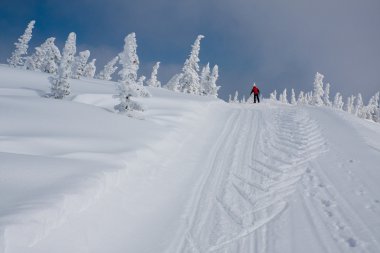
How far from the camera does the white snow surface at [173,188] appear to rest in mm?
6148

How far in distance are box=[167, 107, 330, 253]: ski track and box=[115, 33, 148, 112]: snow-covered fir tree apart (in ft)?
15.9

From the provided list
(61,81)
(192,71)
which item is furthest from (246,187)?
(192,71)

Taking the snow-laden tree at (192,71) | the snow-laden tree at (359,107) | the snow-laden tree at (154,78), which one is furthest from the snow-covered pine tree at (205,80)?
the snow-laden tree at (359,107)

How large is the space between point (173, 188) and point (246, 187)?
1.94 m

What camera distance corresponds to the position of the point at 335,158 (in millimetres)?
12133

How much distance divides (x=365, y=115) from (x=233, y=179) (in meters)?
129

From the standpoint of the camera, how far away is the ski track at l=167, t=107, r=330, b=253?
6.55 m

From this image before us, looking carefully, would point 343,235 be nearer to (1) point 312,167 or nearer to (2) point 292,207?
(2) point 292,207

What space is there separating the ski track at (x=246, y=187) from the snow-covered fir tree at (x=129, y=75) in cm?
485

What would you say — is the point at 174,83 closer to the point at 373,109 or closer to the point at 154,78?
the point at 154,78

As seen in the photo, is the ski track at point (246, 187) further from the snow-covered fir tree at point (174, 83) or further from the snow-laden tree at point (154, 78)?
the snow-laden tree at point (154, 78)

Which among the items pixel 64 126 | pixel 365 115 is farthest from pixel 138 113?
pixel 365 115

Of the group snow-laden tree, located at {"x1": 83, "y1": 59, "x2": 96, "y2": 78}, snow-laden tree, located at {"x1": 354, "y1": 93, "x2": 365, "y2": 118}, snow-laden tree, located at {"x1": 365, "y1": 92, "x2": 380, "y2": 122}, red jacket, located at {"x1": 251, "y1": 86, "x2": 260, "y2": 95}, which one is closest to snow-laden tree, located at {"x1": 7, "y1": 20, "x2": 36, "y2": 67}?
snow-laden tree, located at {"x1": 83, "y1": 59, "x2": 96, "y2": 78}

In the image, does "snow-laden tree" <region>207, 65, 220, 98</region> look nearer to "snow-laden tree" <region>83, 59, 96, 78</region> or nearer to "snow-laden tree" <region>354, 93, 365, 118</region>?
"snow-laden tree" <region>83, 59, 96, 78</region>
